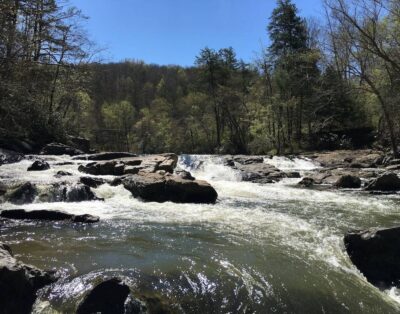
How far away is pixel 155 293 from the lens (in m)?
6.09

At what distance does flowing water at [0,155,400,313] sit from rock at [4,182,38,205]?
45 cm

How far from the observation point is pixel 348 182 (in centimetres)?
1898

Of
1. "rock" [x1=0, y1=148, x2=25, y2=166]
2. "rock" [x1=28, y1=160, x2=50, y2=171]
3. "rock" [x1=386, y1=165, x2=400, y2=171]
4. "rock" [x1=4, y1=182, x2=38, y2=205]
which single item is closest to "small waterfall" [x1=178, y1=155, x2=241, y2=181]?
"rock" [x1=28, y1=160, x2=50, y2=171]

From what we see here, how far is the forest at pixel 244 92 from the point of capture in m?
11.1

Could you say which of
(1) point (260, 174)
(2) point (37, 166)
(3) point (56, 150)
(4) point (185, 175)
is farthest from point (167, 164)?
(3) point (56, 150)

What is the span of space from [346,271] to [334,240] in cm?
171

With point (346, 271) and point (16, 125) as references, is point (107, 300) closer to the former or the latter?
point (346, 271)

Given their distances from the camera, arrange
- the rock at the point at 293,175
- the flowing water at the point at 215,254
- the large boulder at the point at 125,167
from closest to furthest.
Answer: the flowing water at the point at 215,254, the large boulder at the point at 125,167, the rock at the point at 293,175

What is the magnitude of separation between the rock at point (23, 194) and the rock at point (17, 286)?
24.1ft

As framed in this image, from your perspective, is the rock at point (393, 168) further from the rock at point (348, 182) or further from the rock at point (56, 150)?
the rock at point (56, 150)

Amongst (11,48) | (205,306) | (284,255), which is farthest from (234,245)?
(11,48)

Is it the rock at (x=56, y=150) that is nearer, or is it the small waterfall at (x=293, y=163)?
the rock at (x=56, y=150)

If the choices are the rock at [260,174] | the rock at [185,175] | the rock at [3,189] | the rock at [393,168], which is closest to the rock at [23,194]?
the rock at [3,189]

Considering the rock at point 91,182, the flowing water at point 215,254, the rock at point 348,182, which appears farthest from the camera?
the rock at point 348,182
